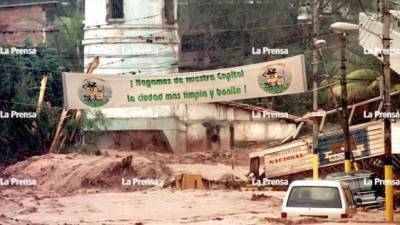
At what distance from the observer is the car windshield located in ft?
63.5

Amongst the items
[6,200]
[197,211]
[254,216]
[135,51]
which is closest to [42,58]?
[135,51]

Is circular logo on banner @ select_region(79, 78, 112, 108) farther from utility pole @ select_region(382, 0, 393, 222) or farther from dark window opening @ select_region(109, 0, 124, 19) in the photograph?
utility pole @ select_region(382, 0, 393, 222)

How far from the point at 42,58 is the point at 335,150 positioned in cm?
911

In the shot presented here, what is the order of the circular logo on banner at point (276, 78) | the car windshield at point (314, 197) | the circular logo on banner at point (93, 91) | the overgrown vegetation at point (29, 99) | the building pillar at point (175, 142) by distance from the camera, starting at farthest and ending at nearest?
the building pillar at point (175, 142) < the overgrown vegetation at point (29, 99) < the circular logo on banner at point (93, 91) < the circular logo on banner at point (276, 78) < the car windshield at point (314, 197)

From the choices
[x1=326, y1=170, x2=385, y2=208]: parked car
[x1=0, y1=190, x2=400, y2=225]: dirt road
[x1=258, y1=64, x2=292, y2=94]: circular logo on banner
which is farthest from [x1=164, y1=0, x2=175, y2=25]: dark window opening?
[x1=326, y1=170, x2=385, y2=208]: parked car

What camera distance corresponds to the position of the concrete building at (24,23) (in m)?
34.5

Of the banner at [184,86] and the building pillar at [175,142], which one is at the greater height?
the banner at [184,86]

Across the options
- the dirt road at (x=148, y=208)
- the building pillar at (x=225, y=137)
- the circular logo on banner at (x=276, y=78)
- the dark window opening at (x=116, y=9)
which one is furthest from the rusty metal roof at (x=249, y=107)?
the dark window opening at (x=116, y=9)

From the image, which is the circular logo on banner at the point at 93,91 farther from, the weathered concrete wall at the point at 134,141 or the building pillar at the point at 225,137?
the building pillar at the point at 225,137

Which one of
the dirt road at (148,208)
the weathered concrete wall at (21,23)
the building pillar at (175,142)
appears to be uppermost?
the weathered concrete wall at (21,23)

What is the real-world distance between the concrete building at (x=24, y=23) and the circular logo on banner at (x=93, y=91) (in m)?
5.25

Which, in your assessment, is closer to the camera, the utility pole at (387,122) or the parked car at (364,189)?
the utility pole at (387,122)

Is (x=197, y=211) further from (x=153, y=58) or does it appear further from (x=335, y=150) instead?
(x=153, y=58)

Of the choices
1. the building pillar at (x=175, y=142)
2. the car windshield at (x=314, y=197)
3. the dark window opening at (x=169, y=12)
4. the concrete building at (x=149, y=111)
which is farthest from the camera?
the dark window opening at (x=169, y=12)
